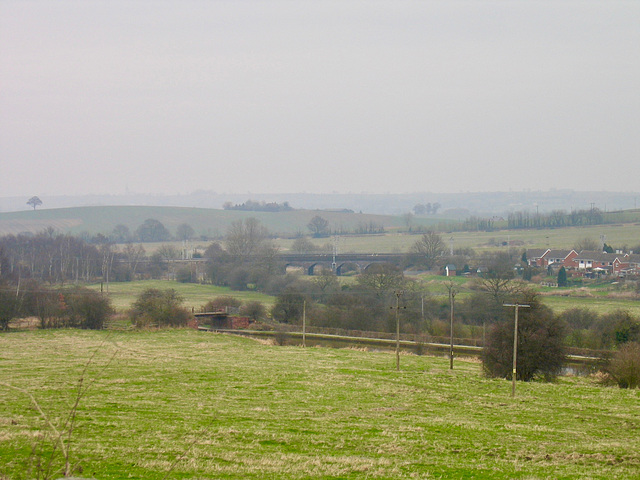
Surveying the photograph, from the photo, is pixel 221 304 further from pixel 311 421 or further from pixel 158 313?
pixel 311 421

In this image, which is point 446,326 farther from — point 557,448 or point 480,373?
point 557,448

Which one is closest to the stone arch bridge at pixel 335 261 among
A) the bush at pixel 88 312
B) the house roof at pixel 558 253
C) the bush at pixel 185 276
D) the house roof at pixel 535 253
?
the bush at pixel 185 276

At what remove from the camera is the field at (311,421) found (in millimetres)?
15500

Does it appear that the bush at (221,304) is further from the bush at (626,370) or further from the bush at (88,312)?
the bush at (626,370)

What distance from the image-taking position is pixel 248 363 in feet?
123

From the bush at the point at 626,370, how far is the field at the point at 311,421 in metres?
1.38

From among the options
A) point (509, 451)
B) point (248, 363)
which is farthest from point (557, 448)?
point (248, 363)

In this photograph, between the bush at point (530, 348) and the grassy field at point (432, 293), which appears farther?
the grassy field at point (432, 293)

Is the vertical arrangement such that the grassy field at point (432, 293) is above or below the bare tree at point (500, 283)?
below


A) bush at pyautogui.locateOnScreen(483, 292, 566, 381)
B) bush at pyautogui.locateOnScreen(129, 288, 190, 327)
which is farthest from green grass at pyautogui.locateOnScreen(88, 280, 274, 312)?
bush at pyautogui.locateOnScreen(483, 292, 566, 381)

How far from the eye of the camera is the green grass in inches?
2916

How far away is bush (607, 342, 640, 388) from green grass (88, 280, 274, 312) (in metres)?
45.4

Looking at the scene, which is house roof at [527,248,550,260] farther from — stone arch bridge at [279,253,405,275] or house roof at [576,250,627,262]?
stone arch bridge at [279,253,405,275]

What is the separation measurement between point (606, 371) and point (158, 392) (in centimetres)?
2225
